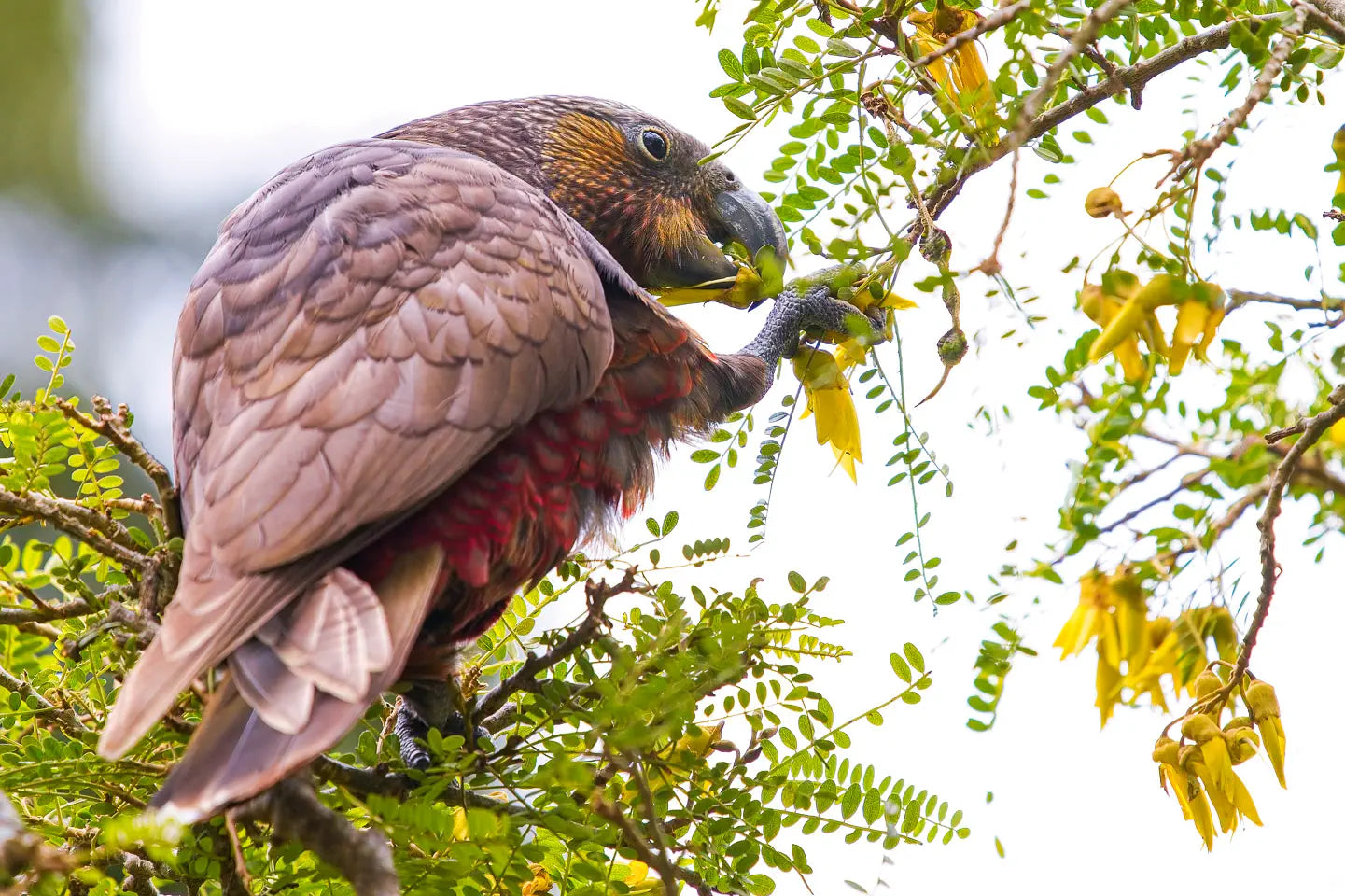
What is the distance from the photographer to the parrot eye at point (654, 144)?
2400 mm

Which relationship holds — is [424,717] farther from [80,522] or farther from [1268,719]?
[1268,719]

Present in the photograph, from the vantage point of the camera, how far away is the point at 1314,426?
897 millimetres

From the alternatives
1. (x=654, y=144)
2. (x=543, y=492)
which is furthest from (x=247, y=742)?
(x=654, y=144)

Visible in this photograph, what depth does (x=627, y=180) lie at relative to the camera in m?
2.36

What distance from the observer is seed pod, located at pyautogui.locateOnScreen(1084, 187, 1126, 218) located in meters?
1.11

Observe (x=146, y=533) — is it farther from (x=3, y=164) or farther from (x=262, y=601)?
(x=3, y=164)

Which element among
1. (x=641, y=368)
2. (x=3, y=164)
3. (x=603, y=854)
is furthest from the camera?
(x=3, y=164)

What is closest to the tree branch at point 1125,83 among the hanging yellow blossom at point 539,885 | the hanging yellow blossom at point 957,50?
the hanging yellow blossom at point 957,50

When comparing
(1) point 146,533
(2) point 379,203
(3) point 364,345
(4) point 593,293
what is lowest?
(1) point 146,533

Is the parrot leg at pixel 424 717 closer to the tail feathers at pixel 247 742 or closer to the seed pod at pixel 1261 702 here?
the tail feathers at pixel 247 742

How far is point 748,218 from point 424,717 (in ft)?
3.84

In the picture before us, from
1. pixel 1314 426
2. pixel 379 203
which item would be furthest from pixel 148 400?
pixel 1314 426

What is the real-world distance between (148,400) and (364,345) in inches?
167

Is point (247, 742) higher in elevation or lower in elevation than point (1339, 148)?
lower
